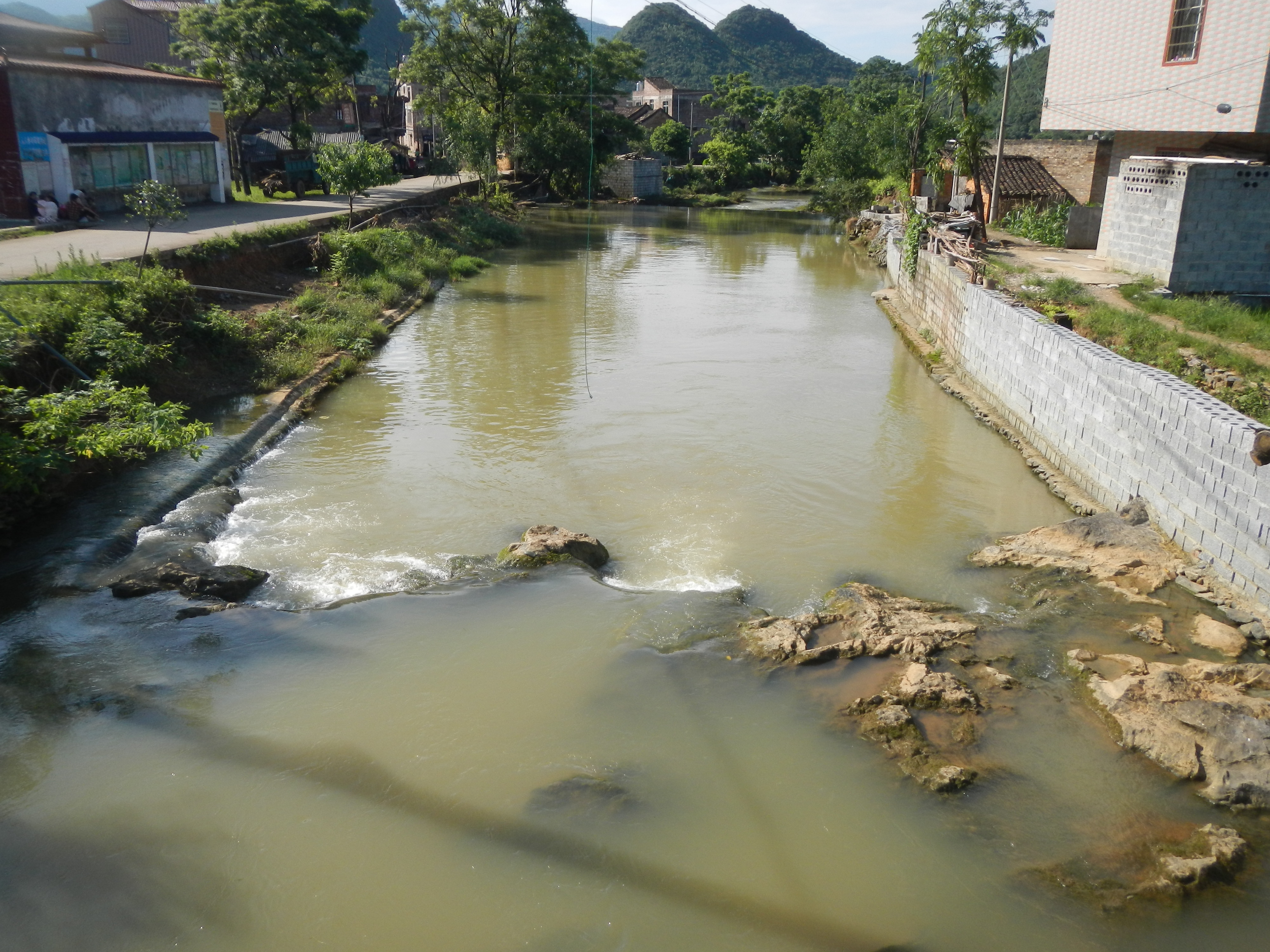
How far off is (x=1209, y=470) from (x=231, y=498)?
32.0ft

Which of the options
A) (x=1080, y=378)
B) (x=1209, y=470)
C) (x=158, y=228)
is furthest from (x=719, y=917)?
(x=158, y=228)

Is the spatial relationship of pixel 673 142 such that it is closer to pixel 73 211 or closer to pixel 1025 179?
pixel 1025 179

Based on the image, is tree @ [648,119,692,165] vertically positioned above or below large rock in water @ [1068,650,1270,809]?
above

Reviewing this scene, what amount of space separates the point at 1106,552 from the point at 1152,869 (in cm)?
413

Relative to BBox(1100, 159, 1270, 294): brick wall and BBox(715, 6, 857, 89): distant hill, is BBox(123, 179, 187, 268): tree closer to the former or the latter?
BBox(1100, 159, 1270, 294): brick wall

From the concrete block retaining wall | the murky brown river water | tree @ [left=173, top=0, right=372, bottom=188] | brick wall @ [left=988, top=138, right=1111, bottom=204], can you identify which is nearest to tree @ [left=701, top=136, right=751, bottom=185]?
tree @ [left=173, top=0, right=372, bottom=188]

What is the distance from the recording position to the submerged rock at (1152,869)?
507 centimetres

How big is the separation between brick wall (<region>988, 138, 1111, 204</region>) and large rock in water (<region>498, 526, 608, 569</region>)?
22568 mm

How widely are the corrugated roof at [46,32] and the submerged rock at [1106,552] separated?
26682 mm

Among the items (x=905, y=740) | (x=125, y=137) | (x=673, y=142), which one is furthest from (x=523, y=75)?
(x=905, y=740)

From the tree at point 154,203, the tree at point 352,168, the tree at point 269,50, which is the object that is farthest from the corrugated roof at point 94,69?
the tree at point 154,203

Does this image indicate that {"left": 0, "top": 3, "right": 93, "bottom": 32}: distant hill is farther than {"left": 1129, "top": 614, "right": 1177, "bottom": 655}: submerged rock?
Yes

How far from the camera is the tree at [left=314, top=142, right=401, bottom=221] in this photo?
24781 millimetres

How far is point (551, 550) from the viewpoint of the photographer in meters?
8.77
